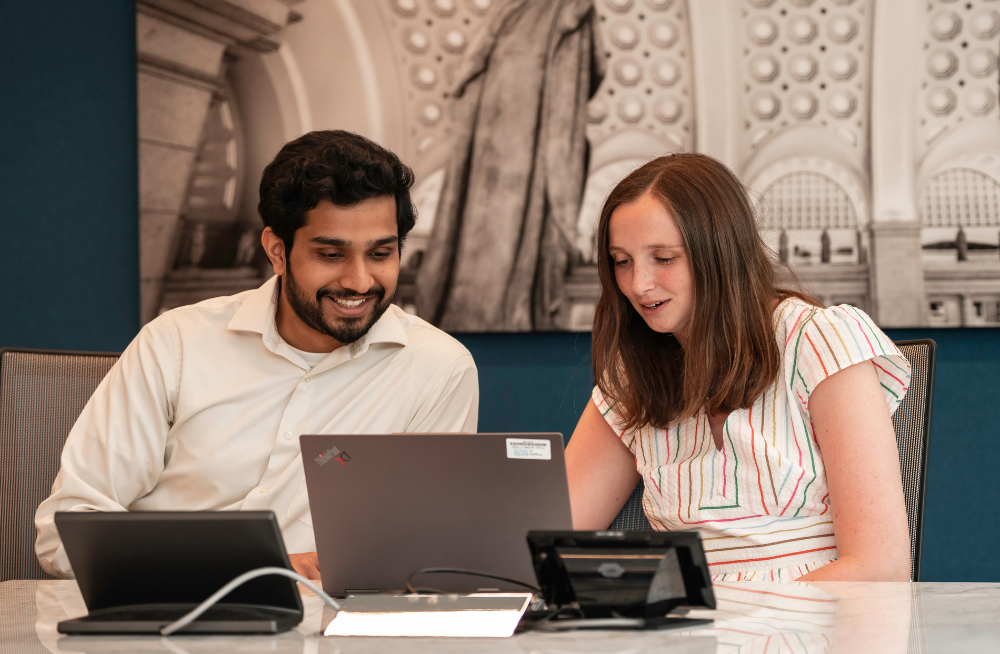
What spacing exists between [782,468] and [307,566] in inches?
29.1

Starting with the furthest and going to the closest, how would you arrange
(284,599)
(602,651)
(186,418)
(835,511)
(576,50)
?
(576,50) → (186,418) → (835,511) → (284,599) → (602,651)

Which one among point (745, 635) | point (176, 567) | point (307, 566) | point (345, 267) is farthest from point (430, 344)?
point (745, 635)

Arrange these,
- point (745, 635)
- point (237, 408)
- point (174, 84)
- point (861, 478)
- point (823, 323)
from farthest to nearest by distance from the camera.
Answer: point (174, 84), point (237, 408), point (823, 323), point (861, 478), point (745, 635)

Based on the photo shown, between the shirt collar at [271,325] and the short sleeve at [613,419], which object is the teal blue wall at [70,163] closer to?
the shirt collar at [271,325]

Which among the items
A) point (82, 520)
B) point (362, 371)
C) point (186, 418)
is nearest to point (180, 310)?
point (186, 418)

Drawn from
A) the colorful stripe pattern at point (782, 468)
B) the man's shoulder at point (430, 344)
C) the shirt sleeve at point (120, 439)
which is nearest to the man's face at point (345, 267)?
the man's shoulder at point (430, 344)

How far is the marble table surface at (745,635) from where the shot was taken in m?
0.79

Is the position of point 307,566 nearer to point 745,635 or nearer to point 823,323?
point 745,635

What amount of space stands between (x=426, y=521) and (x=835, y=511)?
2.02 feet

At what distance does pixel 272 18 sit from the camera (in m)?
2.39

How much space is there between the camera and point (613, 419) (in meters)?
1.53

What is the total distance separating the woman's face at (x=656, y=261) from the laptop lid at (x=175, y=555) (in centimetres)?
72

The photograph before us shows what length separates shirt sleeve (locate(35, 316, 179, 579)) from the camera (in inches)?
57.9

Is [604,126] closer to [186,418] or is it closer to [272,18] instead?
[272,18]
